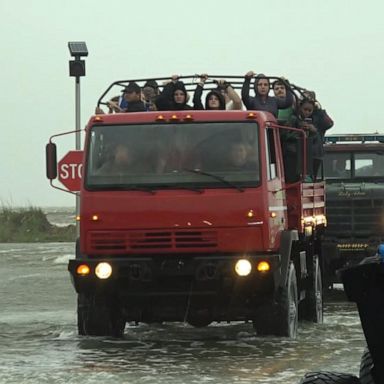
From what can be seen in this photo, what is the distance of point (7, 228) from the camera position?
44.7 meters

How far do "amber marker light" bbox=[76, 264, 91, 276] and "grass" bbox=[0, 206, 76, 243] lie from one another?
31.1 m

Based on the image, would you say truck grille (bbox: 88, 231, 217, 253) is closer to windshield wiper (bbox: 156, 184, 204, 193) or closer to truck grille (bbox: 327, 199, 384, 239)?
windshield wiper (bbox: 156, 184, 204, 193)

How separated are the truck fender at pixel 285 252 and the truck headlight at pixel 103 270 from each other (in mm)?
1779

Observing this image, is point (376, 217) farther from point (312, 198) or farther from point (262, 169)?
point (262, 169)

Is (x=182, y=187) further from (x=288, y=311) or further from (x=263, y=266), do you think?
(x=288, y=311)

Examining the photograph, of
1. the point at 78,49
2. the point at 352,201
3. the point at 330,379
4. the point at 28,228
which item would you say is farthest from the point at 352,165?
the point at 28,228

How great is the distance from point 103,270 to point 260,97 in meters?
3.10

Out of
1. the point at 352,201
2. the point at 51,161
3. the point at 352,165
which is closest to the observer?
the point at 51,161

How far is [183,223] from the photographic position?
1207 cm

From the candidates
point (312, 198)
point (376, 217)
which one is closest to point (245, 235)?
point (312, 198)

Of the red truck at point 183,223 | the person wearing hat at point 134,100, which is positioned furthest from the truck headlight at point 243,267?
the person wearing hat at point 134,100

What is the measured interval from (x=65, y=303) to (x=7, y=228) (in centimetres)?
2682

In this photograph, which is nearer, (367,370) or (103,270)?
(367,370)

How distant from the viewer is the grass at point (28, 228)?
43594mm
